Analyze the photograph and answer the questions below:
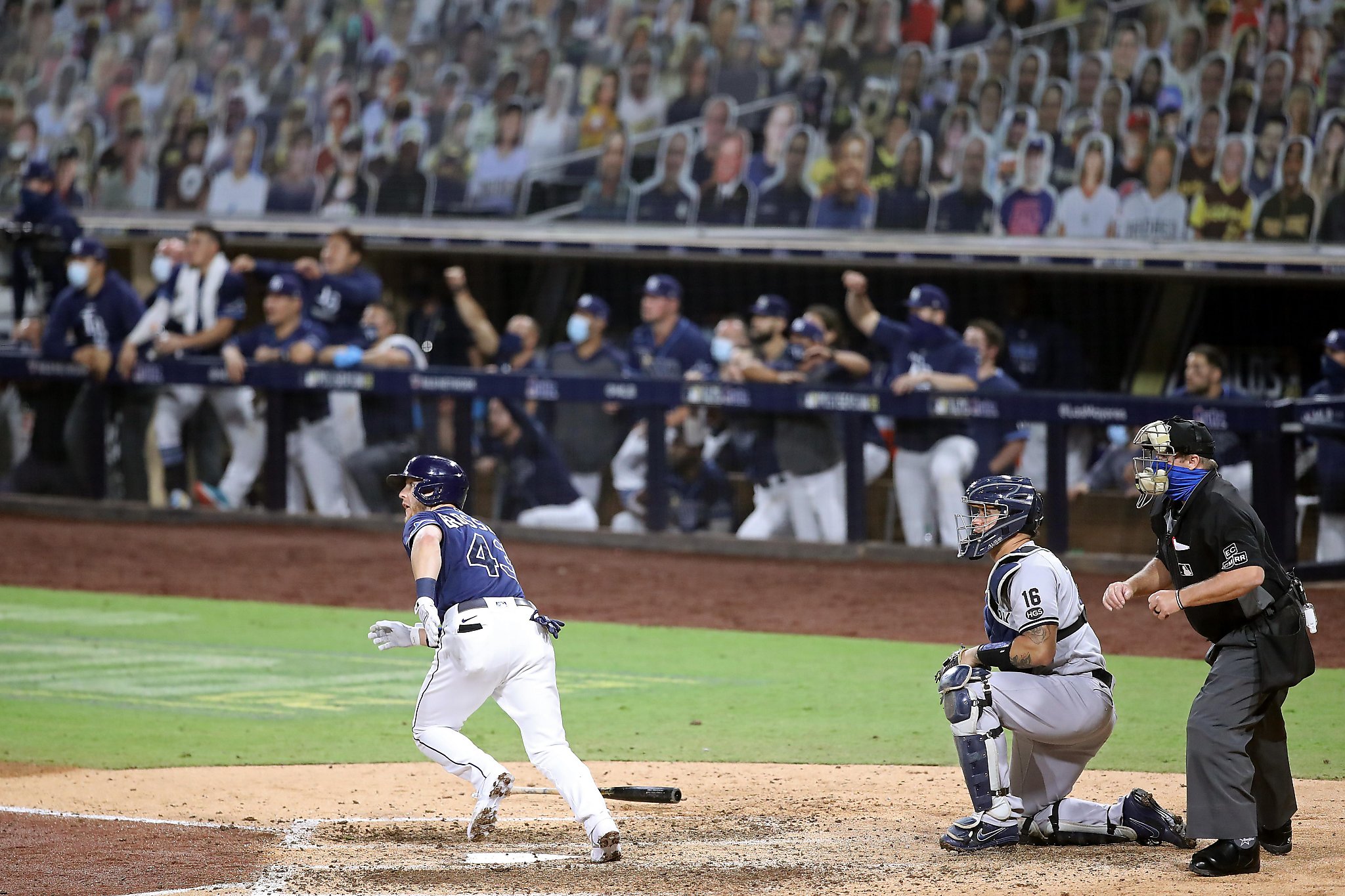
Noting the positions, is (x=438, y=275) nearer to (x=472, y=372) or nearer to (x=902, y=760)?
(x=472, y=372)

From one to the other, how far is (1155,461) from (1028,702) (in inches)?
33.8

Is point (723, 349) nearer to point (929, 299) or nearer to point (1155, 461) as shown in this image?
point (929, 299)

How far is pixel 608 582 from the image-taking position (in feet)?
42.2

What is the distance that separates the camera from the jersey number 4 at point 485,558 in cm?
597

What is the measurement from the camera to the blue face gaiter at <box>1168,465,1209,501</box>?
5.57m

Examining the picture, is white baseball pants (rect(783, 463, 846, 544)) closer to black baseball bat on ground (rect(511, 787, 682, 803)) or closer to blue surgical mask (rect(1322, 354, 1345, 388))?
blue surgical mask (rect(1322, 354, 1345, 388))

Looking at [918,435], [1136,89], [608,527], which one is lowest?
[608,527]

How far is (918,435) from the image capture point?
12938 millimetres

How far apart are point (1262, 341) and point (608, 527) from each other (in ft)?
18.3

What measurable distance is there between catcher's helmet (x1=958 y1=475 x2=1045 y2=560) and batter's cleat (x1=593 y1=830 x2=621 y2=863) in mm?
1424

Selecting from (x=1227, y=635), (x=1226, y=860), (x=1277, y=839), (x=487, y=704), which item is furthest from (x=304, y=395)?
(x=1226, y=860)

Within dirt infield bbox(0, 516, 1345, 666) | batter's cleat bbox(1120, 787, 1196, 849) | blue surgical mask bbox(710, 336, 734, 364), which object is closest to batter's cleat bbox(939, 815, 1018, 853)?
batter's cleat bbox(1120, 787, 1196, 849)

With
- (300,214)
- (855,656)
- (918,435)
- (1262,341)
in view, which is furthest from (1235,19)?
(300,214)

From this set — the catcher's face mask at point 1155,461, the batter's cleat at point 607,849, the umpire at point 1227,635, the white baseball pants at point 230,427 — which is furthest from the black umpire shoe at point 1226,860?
the white baseball pants at point 230,427
